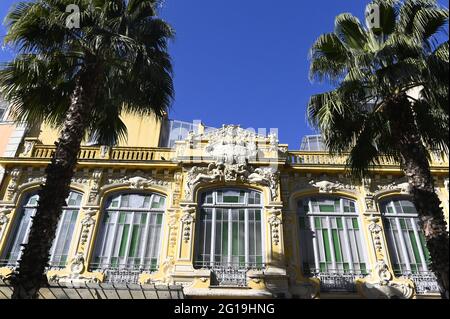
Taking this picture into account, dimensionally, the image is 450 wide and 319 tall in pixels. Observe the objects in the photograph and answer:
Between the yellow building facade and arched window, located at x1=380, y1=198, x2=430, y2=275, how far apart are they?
0.11 ft

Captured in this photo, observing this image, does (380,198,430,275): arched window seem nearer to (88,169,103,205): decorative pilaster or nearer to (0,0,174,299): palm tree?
(0,0,174,299): palm tree

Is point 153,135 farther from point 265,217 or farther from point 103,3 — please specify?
point 103,3

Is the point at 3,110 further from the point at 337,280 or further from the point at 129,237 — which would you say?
the point at 337,280

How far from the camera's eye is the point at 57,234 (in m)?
14.0

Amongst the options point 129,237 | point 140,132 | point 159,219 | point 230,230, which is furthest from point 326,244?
point 140,132

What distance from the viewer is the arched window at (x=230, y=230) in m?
13.2

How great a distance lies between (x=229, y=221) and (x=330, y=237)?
3402 millimetres

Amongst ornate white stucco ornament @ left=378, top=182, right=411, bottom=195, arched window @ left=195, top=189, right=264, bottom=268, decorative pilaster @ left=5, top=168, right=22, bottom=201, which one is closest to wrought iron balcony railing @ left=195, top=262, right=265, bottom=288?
arched window @ left=195, top=189, right=264, bottom=268

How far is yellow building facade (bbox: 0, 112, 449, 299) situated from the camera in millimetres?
12773

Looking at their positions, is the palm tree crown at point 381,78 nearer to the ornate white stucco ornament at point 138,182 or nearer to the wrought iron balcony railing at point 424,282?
the wrought iron balcony railing at point 424,282

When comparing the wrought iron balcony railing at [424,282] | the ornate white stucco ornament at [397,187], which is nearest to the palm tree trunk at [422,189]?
the wrought iron balcony railing at [424,282]

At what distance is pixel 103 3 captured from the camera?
10750mm

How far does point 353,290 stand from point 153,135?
36.9 ft

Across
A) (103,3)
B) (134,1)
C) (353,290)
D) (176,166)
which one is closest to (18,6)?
(103,3)
